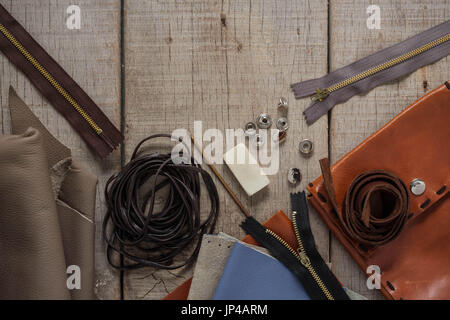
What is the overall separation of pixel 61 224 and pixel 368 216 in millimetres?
777

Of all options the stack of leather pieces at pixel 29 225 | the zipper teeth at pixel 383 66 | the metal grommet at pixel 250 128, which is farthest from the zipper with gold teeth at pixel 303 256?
the stack of leather pieces at pixel 29 225

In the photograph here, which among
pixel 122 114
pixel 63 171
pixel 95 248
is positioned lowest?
pixel 95 248

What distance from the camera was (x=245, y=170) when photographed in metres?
1.08

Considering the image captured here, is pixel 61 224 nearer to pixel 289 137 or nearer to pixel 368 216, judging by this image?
pixel 289 137

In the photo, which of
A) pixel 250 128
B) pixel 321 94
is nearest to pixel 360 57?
pixel 321 94

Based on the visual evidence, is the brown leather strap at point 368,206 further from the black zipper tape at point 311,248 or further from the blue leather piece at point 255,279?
the blue leather piece at point 255,279

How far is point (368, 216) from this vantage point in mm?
983

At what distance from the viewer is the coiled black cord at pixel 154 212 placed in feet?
3.40


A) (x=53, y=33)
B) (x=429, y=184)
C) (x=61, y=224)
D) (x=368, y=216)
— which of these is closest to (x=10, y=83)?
(x=53, y=33)

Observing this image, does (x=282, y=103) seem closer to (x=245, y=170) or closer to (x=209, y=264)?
(x=245, y=170)

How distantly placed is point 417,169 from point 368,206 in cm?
18

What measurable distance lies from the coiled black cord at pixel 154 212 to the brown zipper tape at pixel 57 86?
10 centimetres

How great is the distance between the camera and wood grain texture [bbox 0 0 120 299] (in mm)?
1108

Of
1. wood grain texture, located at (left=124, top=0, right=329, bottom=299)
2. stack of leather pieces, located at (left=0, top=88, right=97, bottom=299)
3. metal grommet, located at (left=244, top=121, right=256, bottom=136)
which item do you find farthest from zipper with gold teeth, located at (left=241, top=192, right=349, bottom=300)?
stack of leather pieces, located at (left=0, top=88, right=97, bottom=299)
